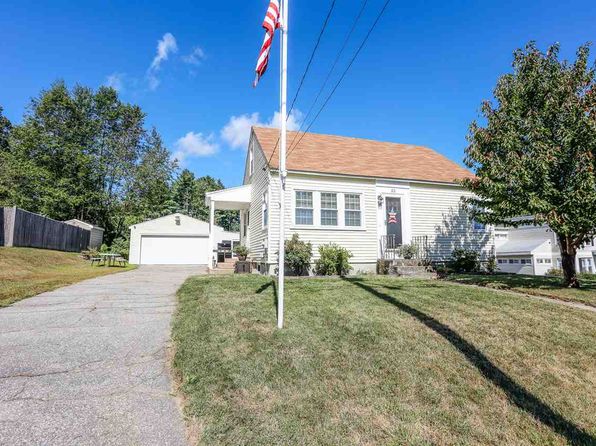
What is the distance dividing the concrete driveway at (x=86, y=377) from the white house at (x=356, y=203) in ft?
22.6

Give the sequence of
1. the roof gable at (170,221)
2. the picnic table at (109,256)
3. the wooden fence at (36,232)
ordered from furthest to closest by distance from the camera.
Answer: the roof gable at (170,221) → the picnic table at (109,256) → the wooden fence at (36,232)

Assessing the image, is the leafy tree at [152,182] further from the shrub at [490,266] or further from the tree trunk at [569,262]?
the tree trunk at [569,262]

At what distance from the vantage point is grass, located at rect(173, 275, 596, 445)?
2736 mm

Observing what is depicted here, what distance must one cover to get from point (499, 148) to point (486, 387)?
7855 mm

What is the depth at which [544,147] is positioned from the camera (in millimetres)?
8188

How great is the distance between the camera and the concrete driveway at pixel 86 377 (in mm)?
2674

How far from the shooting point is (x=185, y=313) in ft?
20.0

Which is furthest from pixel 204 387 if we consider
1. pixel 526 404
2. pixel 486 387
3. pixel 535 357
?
pixel 535 357

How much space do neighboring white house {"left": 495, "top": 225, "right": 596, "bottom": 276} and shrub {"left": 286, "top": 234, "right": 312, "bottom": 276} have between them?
15.0 metres

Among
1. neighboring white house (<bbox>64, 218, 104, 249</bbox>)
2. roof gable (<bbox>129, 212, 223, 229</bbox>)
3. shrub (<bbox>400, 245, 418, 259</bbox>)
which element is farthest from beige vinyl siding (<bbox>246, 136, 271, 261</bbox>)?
neighboring white house (<bbox>64, 218, 104, 249</bbox>)

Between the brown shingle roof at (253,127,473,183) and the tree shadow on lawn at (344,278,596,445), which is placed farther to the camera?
the brown shingle roof at (253,127,473,183)

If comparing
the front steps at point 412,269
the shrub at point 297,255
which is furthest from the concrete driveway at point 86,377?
the front steps at point 412,269

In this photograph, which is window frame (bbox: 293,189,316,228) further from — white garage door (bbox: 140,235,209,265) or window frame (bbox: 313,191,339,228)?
white garage door (bbox: 140,235,209,265)

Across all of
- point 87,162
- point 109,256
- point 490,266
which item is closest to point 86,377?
point 490,266
